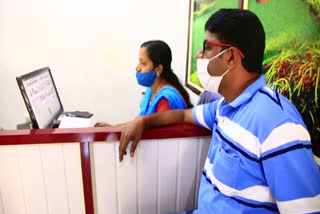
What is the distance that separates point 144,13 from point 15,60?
4.61 ft

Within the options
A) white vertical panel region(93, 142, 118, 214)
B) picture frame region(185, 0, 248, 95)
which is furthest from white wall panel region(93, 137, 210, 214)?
picture frame region(185, 0, 248, 95)

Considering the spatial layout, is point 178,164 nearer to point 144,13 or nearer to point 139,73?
point 139,73

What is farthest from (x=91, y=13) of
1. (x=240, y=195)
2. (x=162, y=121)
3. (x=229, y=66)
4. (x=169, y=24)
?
(x=240, y=195)

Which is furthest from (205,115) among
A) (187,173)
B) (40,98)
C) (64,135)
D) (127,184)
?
(40,98)

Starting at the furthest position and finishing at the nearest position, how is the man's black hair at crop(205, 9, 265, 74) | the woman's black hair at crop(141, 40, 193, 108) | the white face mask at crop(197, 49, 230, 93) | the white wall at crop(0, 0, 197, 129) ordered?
1. the white wall at crop(0, 0, 197, 129)
2. the woman's black hair at crop(141, 40, 193, 108)
3. the white face mask at crop(197, 49, 230, 93)
4. the man's black hair at crop(205, 9, 265, 74)

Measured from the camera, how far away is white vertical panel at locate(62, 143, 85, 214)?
3.30 ft

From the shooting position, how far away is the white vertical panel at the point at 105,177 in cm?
102

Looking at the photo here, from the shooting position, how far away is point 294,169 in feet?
2.03

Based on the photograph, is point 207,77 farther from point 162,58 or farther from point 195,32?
point 195,32

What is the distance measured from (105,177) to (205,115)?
0.48m

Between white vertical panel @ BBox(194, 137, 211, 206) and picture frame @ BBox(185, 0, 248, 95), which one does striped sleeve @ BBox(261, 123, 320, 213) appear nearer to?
white vertical panel @ BBox(194, 137, 211, 206)

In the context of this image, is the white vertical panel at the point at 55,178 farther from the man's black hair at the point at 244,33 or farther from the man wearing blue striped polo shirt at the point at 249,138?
the man's black hair at the point at 244,33

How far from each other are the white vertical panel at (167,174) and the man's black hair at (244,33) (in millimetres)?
454

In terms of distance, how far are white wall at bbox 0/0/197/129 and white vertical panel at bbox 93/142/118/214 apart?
1.62 meters
